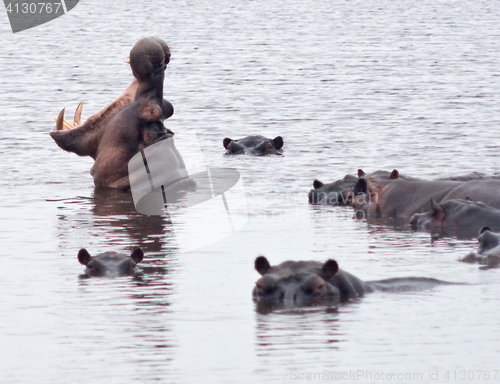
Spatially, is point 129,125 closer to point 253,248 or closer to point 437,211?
point 253,248

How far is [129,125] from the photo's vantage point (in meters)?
12.8

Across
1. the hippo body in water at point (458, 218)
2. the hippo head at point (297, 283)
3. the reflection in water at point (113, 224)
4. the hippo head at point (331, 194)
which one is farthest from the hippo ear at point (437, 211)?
the hippo head at point (297, 283)

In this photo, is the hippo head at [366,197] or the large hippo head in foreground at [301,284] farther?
the hippo head at [366,197]

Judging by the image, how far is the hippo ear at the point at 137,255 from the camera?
8469mm

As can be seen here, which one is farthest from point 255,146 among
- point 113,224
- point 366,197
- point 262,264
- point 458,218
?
point 262,264

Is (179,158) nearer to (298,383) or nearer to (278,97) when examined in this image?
(298,383)

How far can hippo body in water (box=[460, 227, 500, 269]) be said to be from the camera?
27.8 feet

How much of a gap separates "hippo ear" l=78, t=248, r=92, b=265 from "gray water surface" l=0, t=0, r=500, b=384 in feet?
0.53

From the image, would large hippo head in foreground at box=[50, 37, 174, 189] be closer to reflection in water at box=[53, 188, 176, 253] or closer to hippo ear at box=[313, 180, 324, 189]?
reflection in water at box=[53, 188, 176, 253]

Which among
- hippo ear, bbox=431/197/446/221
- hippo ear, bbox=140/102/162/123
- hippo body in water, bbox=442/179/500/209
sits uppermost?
hippo ear, bbox=140/102/162/123

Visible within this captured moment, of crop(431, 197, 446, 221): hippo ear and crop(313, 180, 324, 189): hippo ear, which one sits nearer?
crop(431, 197, 446, 221): hippo ear

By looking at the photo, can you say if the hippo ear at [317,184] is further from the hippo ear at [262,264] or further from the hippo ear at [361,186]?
the hippo ear at [262,264]

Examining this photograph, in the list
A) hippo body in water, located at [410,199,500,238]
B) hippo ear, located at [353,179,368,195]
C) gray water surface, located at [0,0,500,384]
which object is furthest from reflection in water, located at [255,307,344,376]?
hippo ear, located at [353,179,368,195]

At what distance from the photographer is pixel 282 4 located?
109 metres
